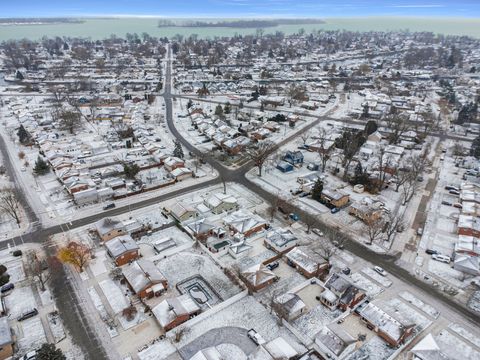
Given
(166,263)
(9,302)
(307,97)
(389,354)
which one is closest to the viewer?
(389,354)

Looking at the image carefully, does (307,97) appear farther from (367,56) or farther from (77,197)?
(367,56)

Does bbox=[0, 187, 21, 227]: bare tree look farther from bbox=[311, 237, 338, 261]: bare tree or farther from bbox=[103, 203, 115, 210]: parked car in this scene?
bbox=[311, 237, 338, 261]: bare tree

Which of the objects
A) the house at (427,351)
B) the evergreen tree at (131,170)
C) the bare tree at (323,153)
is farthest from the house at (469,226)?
the evergreen tree at (131,170)

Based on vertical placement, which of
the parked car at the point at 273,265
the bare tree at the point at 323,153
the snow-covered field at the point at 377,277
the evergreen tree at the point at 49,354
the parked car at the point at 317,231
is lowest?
the snow-covered field at the point at 377,277

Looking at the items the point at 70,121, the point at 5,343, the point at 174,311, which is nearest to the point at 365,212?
the point at 174,311

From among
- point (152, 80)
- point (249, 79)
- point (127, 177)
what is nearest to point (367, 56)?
point (249, 79)

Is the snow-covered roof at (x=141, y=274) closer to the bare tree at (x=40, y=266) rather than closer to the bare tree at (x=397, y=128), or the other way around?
the bare tree at (x=40, y=266)

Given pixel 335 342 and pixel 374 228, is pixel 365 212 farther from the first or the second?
pixel 335 342
